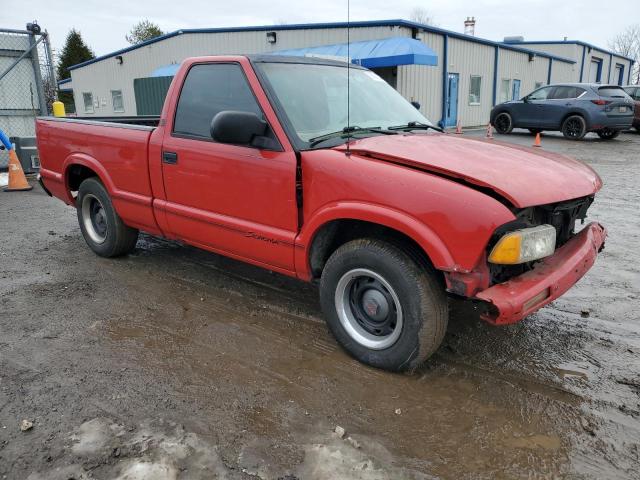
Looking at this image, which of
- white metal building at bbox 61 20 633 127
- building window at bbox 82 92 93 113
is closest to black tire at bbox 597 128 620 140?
white metal building at bbox 61 20 633 127

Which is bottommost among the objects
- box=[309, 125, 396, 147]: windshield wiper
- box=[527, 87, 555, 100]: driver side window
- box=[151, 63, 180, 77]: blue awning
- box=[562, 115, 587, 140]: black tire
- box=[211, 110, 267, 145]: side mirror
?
box=[562, 115, 587, 140]: black tire

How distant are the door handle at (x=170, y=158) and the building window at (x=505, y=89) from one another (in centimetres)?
2577

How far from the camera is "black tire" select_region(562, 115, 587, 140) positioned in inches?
641

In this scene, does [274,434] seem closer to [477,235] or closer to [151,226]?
[477,235]

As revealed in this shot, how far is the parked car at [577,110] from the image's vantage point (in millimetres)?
15875

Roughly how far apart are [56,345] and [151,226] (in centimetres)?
141

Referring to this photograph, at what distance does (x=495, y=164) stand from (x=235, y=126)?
1.62m

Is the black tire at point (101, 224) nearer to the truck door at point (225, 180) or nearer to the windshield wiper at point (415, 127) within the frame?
the truck door at point (225, 180)

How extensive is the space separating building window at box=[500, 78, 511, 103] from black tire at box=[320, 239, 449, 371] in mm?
26316

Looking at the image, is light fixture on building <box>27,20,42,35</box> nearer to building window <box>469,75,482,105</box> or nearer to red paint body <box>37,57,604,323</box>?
red paint body <box>37,57,604,323</box>

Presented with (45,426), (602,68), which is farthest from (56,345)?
(602,68)

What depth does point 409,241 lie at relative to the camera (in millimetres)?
3074

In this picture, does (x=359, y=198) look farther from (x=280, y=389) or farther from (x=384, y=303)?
(x=280, y=389)

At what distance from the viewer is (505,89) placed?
2708cm
